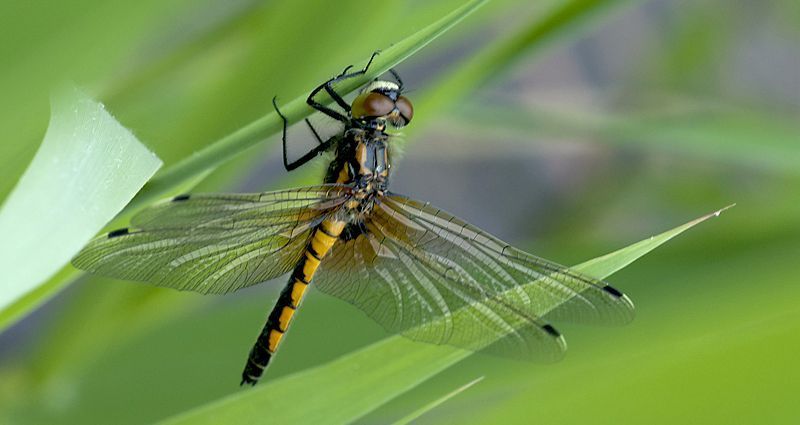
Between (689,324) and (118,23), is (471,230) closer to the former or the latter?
(689,324)

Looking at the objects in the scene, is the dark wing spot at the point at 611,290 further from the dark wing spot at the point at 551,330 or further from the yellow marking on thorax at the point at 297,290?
the yellow marking on thorax at the point at 297,290

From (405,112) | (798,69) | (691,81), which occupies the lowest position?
(405,112)

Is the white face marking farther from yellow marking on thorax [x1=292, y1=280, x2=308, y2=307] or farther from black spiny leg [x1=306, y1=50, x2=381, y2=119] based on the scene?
yellow marking on thorax [x1=292, y1=280, x2=308, y2=307]

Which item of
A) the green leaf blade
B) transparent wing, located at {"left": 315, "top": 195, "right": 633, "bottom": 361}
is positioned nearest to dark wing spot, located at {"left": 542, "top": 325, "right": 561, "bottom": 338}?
transparent wing, located at {"left": 315, "top": 195, "right": 633, "bottom": 361}

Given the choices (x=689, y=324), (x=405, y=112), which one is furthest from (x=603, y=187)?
(x=405, y=112)

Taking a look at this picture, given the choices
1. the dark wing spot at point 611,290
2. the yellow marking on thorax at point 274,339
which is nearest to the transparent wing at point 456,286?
the dark wing spot at point 611,290

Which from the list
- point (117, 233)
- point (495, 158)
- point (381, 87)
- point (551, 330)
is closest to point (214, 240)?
point (117, 233)
